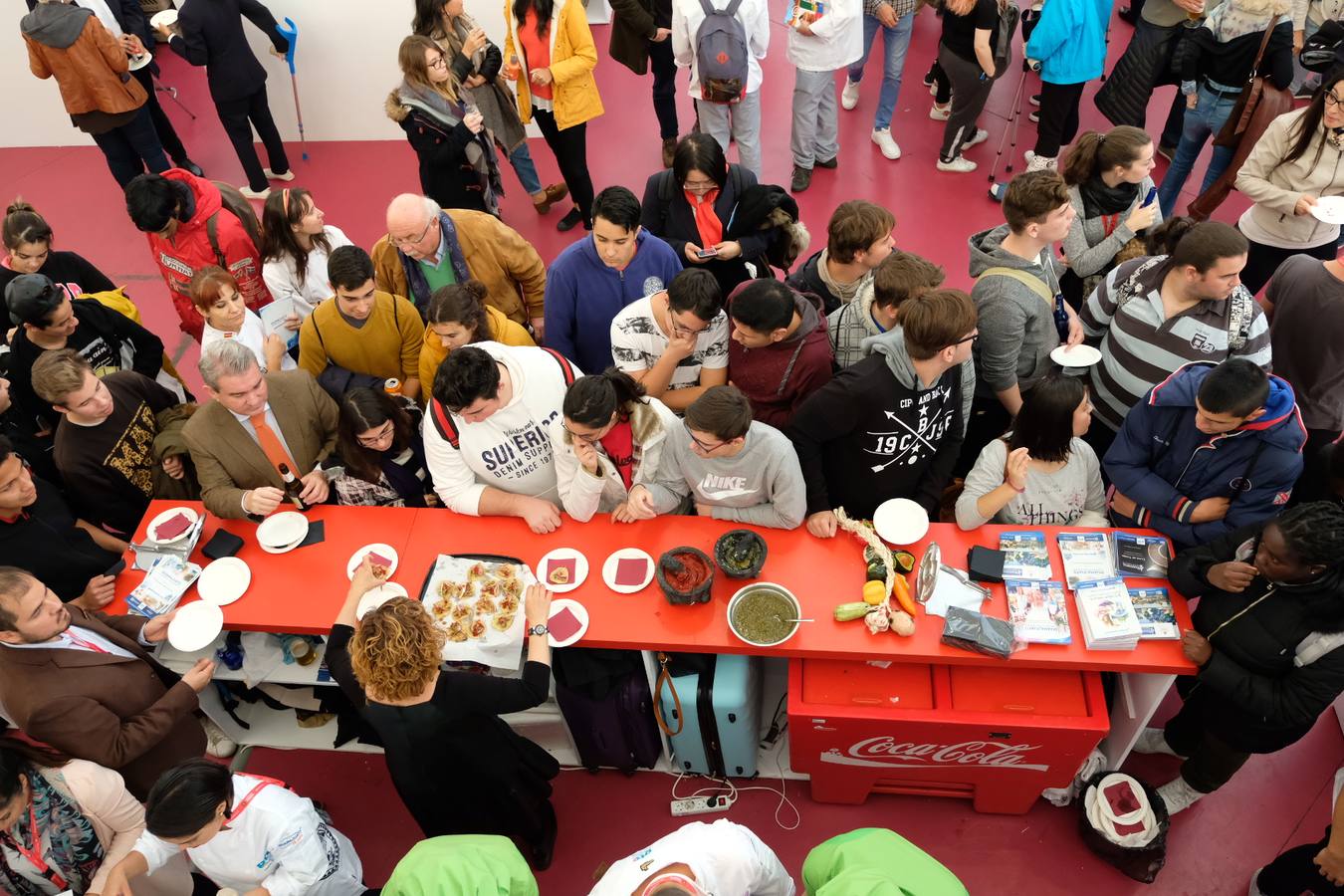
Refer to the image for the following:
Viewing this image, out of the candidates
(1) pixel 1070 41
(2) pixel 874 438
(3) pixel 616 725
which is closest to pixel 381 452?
(3) pixel 616 725

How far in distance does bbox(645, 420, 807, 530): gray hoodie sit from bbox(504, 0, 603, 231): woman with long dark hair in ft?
8.22

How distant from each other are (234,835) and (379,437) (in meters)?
1.46

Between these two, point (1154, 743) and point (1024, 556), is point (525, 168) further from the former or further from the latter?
point (1154, 743)

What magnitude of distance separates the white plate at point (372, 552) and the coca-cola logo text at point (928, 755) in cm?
175

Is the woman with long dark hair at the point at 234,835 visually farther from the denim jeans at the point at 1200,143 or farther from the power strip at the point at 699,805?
the denim jeans at the point at 1200,143

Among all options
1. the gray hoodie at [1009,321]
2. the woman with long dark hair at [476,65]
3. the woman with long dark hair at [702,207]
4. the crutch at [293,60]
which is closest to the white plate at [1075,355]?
the gray hoodie at [1009,321]

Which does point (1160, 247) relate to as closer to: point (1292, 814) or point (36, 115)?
point (1292, 814)

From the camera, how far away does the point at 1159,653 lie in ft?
9.43

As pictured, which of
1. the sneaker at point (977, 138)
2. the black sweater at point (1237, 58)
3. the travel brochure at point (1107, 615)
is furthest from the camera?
the sneaker at point (977, 138)

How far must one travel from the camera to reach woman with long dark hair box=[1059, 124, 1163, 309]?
152 inches

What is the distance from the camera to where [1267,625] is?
8.83 ft

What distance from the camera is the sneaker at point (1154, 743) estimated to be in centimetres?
349

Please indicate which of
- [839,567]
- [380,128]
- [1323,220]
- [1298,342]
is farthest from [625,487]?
[380,128]

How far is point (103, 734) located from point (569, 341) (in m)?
2.33
